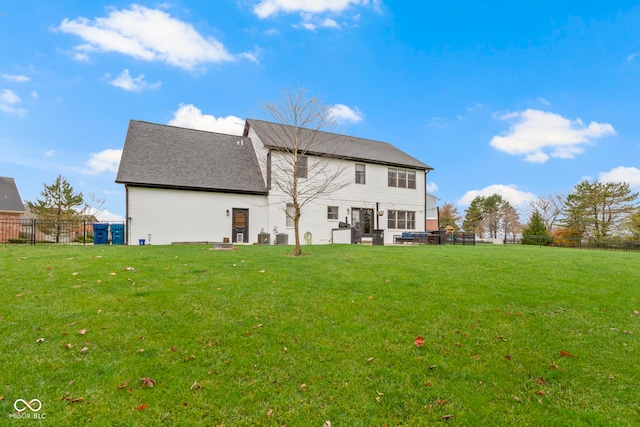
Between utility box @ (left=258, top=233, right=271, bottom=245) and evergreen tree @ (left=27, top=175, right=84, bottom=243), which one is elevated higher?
evergreen tree @ (left=27, top=175, right=84, bottom=243)

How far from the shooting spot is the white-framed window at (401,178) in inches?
A: 845

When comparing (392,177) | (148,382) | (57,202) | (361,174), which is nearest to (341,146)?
(361,174)

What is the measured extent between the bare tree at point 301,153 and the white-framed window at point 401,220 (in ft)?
14.1

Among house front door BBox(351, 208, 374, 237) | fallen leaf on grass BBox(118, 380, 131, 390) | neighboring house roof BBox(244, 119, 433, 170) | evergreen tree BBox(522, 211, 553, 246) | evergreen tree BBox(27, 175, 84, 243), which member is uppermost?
neighboring house roof BBox(244, 119, 433, 170)

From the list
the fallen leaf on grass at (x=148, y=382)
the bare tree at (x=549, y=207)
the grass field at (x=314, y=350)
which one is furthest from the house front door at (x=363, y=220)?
the bare tree at (x=549, y=207)

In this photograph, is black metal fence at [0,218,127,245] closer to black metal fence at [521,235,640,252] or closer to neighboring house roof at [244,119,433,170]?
neighboring house roof at [244,119,433,170]

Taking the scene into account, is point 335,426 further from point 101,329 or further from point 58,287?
point 58,287

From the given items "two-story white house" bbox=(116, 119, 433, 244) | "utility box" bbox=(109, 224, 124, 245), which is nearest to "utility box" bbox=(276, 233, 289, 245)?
"two-story white house" bbox=(116, 119, 433, 244)

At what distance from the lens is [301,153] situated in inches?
643

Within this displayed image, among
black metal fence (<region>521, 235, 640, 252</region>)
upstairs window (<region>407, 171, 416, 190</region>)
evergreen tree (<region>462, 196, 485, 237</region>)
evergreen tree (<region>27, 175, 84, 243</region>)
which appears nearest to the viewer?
upstairs window (<region>407, 171, 416, 190</region>)

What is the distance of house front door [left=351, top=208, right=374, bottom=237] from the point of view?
2012 cm

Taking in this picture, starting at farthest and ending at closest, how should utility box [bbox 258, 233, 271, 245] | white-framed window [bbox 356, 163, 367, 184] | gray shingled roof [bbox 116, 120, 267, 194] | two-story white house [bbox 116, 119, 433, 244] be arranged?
white-framed window [bbox 356, 163, 367, 184], utility box [bbox 258, 233, 271, 245], gray shingled roof [bbox 116, 120, 267, 194], two-story white house [bbox 116, 119, 433, 244]

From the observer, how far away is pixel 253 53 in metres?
16.4

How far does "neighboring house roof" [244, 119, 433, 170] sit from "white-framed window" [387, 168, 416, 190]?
1.57 feet
